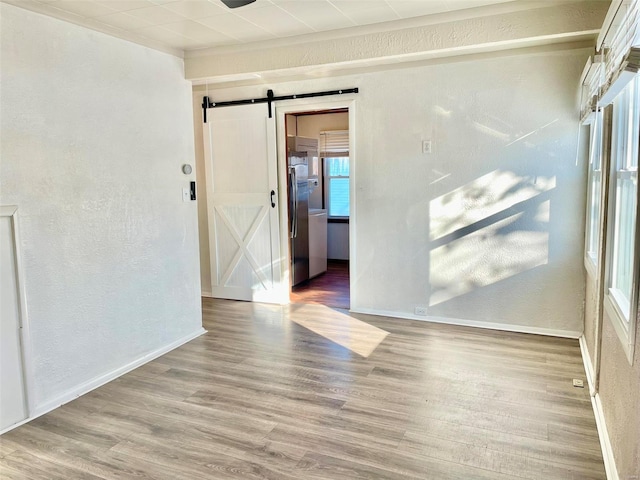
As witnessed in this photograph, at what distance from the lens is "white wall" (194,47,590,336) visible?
394cm

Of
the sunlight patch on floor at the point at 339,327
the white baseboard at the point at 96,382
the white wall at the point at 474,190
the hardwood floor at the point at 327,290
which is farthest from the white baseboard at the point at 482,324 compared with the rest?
the white baseboard at the point at 96,382

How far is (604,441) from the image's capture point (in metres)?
2.38

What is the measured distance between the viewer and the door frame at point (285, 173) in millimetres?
4688

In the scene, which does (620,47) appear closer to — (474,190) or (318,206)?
(474,190)

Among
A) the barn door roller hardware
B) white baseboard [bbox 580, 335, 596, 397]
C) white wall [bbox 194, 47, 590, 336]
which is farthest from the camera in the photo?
the barn door roller hardware

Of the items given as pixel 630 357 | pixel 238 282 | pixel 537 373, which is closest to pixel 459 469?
pixel 630 357

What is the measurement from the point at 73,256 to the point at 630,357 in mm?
3135

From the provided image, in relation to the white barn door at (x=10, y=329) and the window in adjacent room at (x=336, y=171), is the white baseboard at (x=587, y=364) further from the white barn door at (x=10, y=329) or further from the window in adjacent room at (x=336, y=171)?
the window in adjacent room at (x=336, y=171)

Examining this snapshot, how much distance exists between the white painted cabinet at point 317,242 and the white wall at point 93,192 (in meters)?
2.48

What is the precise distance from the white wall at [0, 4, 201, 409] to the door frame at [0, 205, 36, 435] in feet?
0.13

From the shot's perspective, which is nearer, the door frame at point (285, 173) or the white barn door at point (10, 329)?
the white barn door at point (10, 329)

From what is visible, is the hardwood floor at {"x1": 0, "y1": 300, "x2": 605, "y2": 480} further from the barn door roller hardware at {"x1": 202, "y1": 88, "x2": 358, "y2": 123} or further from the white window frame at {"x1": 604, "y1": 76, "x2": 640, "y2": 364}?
the barn door roller hardware at {"x1": 202, "y1": 88, "x2": 358, "y2": 123}

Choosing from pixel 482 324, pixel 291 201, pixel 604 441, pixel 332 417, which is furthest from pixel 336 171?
pixel 604 441

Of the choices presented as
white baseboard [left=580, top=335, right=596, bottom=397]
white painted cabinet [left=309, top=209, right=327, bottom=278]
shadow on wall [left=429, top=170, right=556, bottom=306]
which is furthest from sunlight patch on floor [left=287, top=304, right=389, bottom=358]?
white baseboard [left=580, top=335, right=596, bottom=397]
